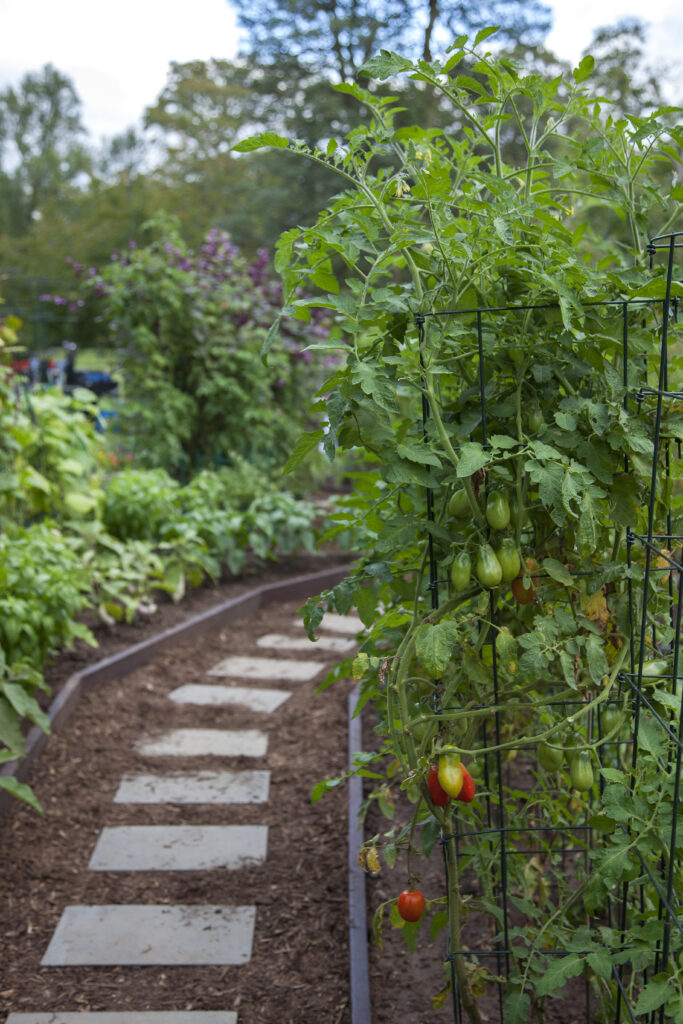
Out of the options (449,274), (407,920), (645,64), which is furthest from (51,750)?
(645,64)

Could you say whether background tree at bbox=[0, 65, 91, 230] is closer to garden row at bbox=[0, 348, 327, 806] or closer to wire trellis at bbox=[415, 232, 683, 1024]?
garden row at bbox=[0, 348, 327, 806]

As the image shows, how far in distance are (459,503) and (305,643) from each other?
357cm

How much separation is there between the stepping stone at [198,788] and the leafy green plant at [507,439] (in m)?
1.57

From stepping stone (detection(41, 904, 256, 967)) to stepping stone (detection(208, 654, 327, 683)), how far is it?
75.6 inches

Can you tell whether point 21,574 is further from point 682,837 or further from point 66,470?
point 682,837

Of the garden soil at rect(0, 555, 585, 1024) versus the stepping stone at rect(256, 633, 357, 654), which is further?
the stepping stone at rect(256, 633, 357, 654)

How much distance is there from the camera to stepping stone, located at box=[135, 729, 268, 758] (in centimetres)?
362

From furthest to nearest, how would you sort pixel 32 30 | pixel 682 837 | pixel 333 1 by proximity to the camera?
1. pixel 32 30
2. pixel 333 1
3. pixel 682 837

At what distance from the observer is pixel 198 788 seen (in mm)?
3328

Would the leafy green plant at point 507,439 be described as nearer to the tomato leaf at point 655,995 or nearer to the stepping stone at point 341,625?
the tomato leaf at point 655,995

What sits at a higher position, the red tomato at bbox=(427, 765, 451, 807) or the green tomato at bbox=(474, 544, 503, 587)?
the green tomato at bbox=(474, 544, 503, 587)

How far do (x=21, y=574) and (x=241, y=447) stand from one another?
13.0ft

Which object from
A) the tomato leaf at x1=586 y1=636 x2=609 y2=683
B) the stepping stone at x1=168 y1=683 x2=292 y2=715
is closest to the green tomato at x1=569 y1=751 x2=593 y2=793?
the tomato leaf at x1=586 y1=636 x2=609 y2=683

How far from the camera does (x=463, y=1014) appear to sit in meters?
2.04
